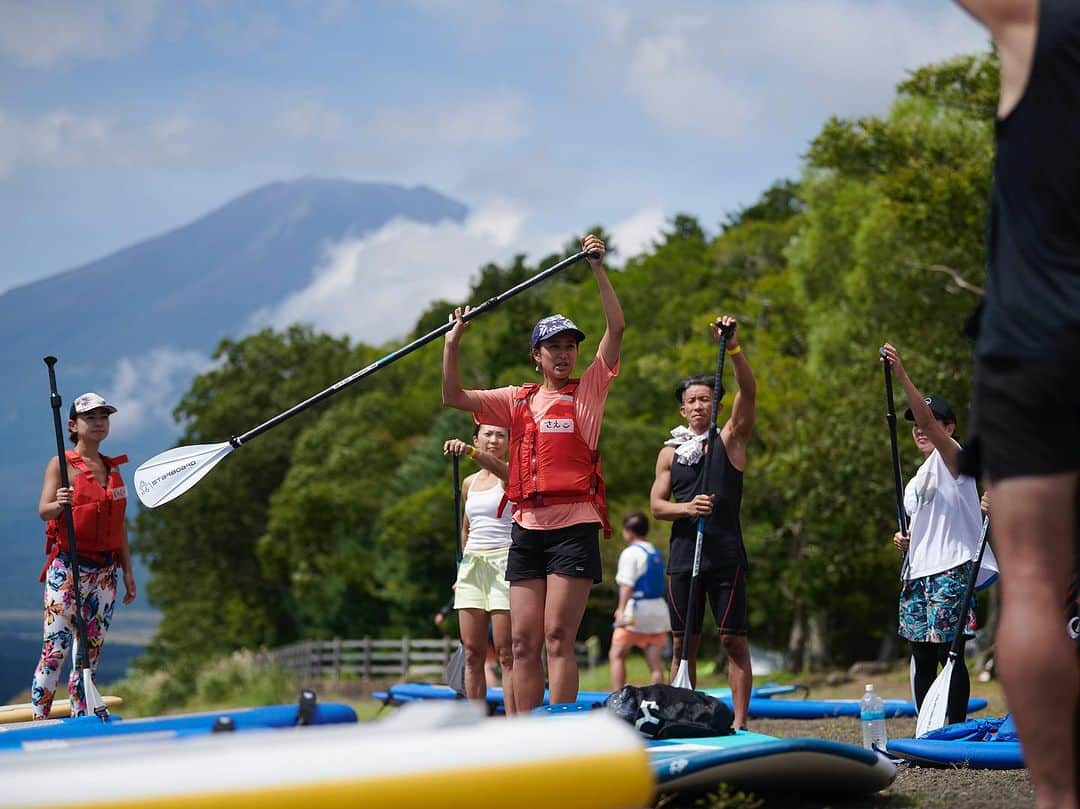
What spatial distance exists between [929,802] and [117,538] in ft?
18.3

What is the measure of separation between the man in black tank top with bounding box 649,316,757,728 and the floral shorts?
95 centimetres

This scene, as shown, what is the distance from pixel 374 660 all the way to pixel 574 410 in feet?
105

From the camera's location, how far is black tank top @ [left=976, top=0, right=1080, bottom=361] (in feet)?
9.63

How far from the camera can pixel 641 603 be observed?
44.0 feet

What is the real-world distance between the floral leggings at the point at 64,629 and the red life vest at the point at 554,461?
10.5ft

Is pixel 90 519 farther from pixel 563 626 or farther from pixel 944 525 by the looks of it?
pixel 944 525

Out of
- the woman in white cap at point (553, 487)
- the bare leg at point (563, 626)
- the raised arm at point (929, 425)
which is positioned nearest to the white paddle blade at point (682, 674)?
the woman in white cap at point (553, 487)

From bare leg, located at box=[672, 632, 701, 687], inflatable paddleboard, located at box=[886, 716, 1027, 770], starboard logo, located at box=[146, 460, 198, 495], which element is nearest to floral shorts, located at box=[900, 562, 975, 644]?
inflatable paddleboard, located at box=[886, 716, 1027, 770]

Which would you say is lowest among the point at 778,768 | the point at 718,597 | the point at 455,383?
the point at 778,768

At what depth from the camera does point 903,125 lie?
2589 cm

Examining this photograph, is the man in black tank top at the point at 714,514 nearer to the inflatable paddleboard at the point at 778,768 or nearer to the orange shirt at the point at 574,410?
the orange shirt at the point at 574,410

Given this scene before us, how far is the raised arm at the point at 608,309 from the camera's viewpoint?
7.00 metres

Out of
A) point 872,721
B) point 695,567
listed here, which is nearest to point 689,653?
point 695,567

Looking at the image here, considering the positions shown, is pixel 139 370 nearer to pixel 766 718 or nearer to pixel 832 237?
pixel 832 237
